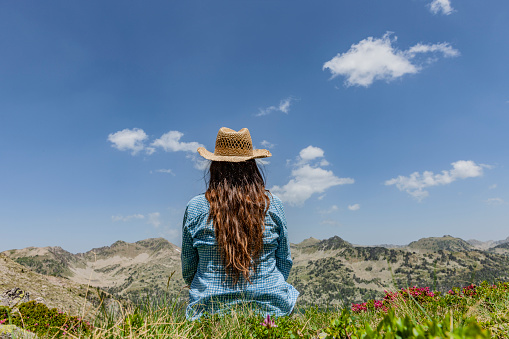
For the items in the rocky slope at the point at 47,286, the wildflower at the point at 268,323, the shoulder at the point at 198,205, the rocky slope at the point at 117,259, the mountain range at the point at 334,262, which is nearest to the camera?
the wildflower at the point at 268,323

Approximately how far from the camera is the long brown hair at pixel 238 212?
3.85 metres

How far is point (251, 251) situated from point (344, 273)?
69.5 metres

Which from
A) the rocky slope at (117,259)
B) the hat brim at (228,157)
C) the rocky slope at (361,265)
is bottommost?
the rocky slope at (361,265)

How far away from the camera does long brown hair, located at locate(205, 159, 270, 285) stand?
385cm

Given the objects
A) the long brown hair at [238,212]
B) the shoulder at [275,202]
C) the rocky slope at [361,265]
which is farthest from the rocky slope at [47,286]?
the rocky slope at [361,265]

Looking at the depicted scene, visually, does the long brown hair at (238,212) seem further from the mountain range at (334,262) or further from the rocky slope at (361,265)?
the rocky slope at (361,265)

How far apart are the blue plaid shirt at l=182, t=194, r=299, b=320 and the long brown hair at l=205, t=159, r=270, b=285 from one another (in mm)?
93

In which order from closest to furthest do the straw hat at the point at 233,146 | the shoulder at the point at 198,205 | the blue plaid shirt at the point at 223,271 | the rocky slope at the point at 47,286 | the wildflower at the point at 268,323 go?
the wildflower at the point at 268,323 → the blue plaid shirt at the point at 223,271 → the shoulder at the point at 198,205 → the straw hat at the point at 233,146 → the rocky slope at the point at 47,286

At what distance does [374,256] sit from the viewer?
6894cm

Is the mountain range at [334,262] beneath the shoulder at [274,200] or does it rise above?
beneath

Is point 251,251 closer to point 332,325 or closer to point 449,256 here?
point 332,325

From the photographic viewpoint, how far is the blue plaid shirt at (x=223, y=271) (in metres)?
3.77

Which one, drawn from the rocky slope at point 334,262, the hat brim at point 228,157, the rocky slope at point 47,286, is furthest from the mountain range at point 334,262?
the hat brim at point 228,157

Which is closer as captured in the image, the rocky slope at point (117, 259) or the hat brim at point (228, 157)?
the hat brim at point (228, 157)
